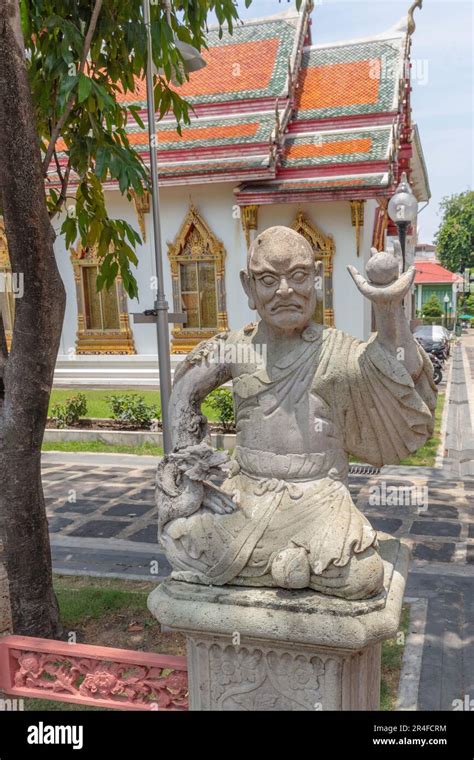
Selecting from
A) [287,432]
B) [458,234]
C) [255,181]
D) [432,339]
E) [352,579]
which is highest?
[458,234]

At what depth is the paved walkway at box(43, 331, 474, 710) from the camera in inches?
149

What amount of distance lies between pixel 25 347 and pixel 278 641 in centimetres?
221

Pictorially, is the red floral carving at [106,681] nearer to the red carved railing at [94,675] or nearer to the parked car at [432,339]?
the red carved railing at [94,675]

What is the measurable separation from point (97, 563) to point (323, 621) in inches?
135

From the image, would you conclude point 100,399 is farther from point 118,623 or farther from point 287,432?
point 287,432

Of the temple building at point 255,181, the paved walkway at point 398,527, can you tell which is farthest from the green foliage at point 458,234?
the paved walkway at point 398,527

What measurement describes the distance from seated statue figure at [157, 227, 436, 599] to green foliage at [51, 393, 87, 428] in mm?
7891

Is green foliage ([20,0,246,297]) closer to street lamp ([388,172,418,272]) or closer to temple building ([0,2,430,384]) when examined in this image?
street lamp ([388,172,418,272])

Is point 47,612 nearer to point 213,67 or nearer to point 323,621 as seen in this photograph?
point 323,621

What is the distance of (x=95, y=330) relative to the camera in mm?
13859

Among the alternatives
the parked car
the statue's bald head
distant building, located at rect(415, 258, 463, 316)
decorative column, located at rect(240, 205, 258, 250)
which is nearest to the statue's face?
the statue's bald head

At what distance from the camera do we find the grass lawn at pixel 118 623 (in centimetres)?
350

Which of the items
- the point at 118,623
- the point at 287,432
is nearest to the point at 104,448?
the point at 118,623

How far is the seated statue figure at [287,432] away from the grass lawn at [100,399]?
23.0ft
